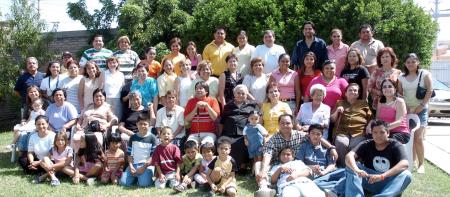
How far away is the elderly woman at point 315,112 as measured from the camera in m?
6.97

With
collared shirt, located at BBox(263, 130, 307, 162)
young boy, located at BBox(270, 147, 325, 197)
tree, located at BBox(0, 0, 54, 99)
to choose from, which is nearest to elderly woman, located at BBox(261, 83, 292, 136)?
collared shirt, located at BBox(263, 130, 307, 162)

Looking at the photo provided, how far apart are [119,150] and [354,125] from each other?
3491mm

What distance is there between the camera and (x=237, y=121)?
740 centimetres

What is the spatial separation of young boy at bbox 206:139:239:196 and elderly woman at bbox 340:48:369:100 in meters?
2.39

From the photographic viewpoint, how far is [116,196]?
643 centimetres

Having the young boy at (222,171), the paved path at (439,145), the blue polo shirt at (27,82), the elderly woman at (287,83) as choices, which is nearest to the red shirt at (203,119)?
the young boy at (222,171)

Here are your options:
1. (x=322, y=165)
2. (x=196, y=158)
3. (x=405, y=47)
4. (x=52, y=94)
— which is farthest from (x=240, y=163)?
(x=405, y=47)

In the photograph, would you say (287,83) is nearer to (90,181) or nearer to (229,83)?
(229,83)

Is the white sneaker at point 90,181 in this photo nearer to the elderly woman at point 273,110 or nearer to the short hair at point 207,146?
the short hair at point 207,146

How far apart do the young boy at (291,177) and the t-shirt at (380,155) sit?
27.8 inches

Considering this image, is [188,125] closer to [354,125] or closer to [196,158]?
[196,158]

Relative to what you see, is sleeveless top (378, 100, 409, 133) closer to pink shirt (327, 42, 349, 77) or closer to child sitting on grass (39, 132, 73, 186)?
pink shirt (327, 42, 349, 77)

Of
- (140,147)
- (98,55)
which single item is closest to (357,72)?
(140,147)

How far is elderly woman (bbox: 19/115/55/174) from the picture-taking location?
7.59m
